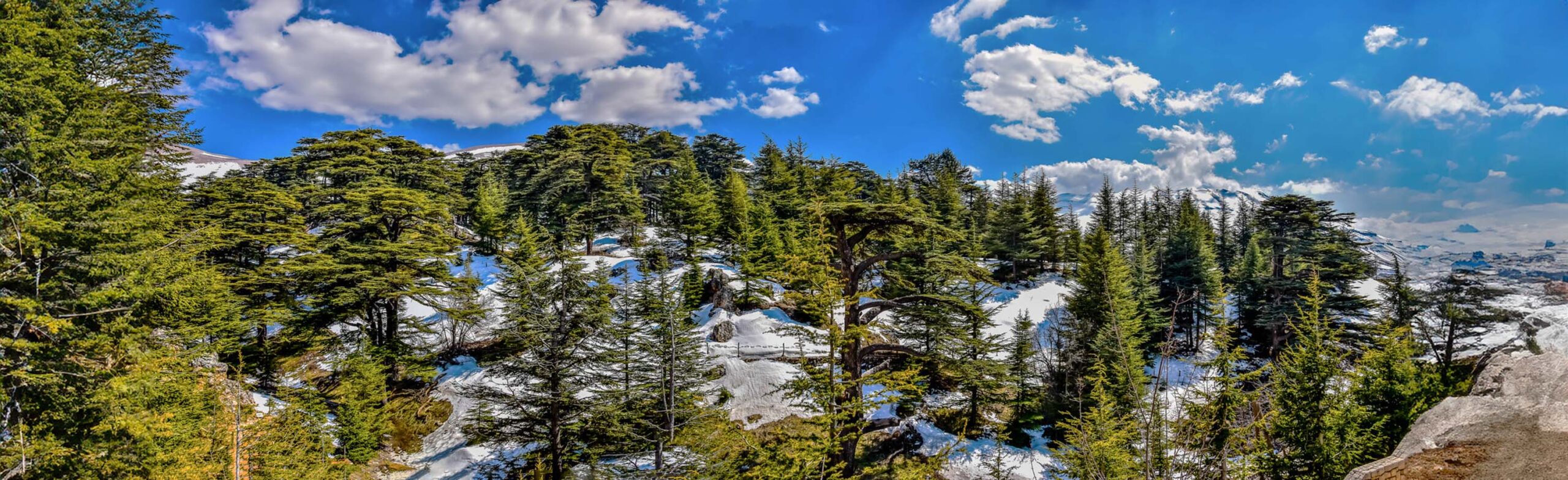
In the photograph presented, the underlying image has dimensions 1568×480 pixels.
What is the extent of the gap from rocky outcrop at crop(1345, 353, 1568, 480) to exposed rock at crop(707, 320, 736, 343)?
24.1 meters

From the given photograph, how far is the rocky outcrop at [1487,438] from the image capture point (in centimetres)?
389

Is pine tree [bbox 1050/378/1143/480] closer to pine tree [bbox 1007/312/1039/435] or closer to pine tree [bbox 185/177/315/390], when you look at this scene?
pine tree [bbox 1007/312/1039/435]

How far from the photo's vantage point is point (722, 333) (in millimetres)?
27094

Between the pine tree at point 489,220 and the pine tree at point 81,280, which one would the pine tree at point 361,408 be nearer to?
the pine tree at point 81,280

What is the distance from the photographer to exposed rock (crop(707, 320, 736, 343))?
88.8 feet

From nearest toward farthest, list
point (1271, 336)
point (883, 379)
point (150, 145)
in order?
point (883, 379)
point (150, 145)
point (1271, 336)

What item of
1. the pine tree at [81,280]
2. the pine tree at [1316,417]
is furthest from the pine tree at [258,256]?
the pine tree at [1316,417]

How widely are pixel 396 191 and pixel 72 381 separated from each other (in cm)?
1208

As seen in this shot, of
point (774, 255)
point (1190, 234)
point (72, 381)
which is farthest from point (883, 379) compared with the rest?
point (1190, 234)

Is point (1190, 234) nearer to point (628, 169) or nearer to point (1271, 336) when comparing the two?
point (1271, 336)

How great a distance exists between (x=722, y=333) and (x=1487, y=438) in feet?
81.3

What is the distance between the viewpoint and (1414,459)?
164 inches

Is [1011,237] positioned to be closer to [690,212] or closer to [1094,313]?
[1094,313]

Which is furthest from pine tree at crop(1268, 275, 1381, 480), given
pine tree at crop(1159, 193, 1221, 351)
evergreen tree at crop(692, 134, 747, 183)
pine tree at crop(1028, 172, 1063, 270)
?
evergreen tree at crop(692, 134, 747, 183)
